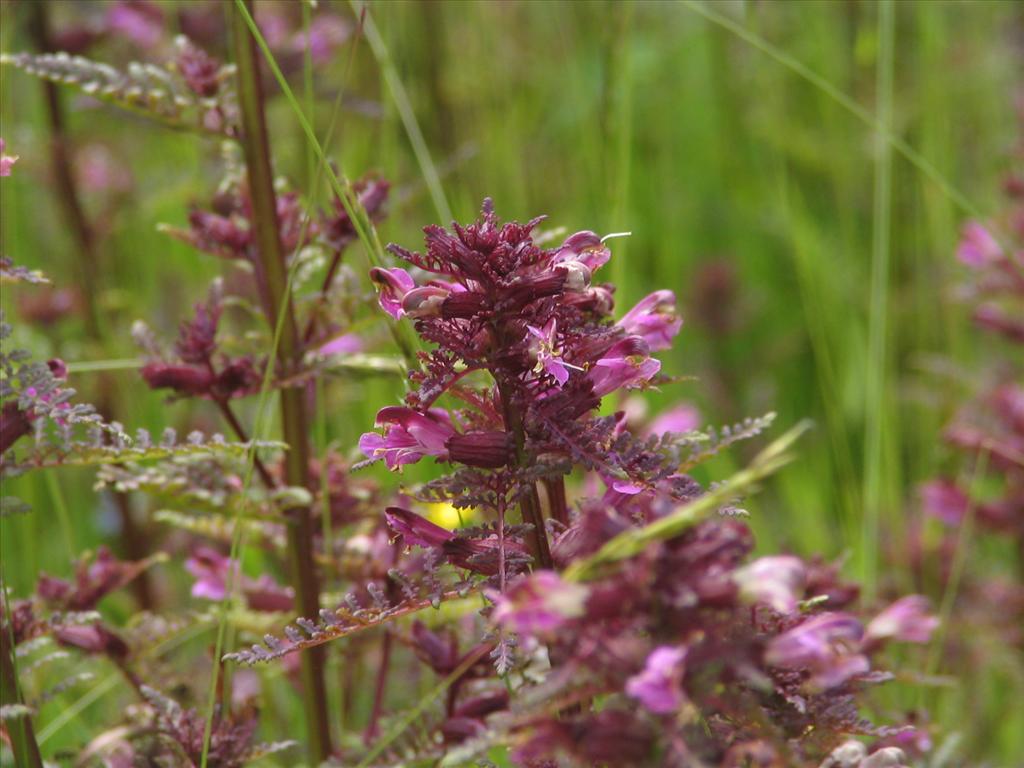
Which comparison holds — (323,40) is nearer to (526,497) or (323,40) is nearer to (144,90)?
(144,90)

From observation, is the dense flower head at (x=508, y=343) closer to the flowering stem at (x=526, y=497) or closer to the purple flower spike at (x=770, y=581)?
the flowering stem at (x=526, y=497)

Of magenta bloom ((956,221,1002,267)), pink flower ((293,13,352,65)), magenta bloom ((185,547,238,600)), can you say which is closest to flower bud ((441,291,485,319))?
magenta bloom ((185,547,238,600))

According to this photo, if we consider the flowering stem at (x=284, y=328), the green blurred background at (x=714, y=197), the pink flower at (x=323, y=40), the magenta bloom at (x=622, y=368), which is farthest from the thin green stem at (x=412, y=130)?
the magenta bloom at (x=622, y=368)

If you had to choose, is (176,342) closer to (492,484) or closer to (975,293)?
(492,484)

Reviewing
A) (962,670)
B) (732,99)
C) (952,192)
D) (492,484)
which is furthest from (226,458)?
(732,99)

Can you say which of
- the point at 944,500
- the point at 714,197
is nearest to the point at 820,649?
the point at 944,500

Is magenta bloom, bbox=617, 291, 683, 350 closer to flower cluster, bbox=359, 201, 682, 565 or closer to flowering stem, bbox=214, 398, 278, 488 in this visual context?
flower cluster, bbox=359, 201, 682, 565

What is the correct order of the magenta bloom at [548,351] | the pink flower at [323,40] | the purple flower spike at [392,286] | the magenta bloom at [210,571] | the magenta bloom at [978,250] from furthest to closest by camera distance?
the magenta bloom at [978,250], the pink flower at [323,40], the magenta bloom at [210,571], the purple flower spike at [392,286], the magenta bloom at [548,351]
